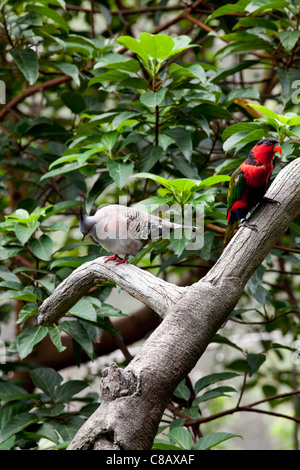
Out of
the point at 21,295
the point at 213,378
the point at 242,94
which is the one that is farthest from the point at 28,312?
the point at 242,94

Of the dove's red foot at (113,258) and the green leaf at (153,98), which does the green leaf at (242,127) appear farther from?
the dove's red foot at (113,258)

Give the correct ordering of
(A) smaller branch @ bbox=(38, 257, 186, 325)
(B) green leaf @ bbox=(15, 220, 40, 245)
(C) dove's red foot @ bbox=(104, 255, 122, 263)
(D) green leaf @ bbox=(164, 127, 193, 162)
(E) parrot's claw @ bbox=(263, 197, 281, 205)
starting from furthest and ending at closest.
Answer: (D) green leaf @ bbox=(164, 127, 193, 162), (B) green leaf @ bbox=(15, 220, 40, 245), (C) dove's red foot @ bbox=(104, 255, 122, 263), (E) parrot's claw @ bbox=(263, 197, 281, 205), (A) smaller branch @ bbox=(38, 257, 186, 325)

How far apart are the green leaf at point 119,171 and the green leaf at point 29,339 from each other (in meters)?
0.55

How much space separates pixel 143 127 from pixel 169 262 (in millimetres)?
579

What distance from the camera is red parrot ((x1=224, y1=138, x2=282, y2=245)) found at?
5.37 feet

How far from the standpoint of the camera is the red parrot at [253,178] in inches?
64.5

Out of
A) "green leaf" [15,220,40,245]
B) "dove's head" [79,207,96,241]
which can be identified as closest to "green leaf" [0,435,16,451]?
Answer: "green leaf" [15,220,40,245]

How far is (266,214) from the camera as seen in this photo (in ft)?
5.11

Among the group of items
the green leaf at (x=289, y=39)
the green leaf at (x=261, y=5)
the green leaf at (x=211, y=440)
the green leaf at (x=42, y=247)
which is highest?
the green leaf at (x=261, y=5)

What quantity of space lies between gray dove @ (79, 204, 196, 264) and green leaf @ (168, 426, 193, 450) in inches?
22.7

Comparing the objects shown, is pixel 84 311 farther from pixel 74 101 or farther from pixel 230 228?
pixel 74 101

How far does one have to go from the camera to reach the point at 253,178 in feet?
5.40

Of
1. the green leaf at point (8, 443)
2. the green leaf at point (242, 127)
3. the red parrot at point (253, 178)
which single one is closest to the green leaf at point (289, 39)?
the green leaf at point (242, 127)

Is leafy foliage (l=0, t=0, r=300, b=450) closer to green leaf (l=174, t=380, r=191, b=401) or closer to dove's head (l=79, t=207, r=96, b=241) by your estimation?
green leaf (l=174, t=380, r=191, b=401)
